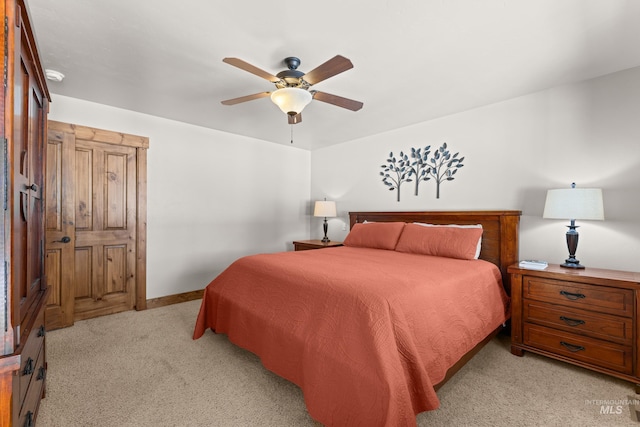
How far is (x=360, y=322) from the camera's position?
1.54 m

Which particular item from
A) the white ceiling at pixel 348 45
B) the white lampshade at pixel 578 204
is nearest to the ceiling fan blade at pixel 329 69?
the white ceiling at pixel 348 45

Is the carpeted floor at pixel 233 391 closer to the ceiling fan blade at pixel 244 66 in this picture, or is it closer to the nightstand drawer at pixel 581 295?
the nightstand drawer at pixel 581 295

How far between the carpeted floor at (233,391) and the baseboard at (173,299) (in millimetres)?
988

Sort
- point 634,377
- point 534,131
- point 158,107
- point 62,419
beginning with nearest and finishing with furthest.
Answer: point 62,419
point 634,377
point 534,131
point 158,107

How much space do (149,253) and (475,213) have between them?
386 centimetres

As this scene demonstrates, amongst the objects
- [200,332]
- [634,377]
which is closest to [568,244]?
[634,377]

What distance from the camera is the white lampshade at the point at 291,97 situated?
2117 millimetres

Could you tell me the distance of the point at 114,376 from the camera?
210 centimetres

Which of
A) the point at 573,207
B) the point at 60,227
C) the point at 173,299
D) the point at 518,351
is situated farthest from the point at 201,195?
the point at 573,207

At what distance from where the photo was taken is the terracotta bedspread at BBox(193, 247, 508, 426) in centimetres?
142

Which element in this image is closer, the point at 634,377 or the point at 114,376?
the point at 634,377

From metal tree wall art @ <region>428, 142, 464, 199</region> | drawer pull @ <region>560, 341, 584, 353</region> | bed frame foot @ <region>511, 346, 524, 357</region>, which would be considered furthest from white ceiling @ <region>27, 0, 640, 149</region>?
bed frame foot @ <region>511, 346, 524, 357</region>

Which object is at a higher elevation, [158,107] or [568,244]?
[158,107]

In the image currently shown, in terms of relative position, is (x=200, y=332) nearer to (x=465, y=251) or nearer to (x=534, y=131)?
(x=465, y=251)
